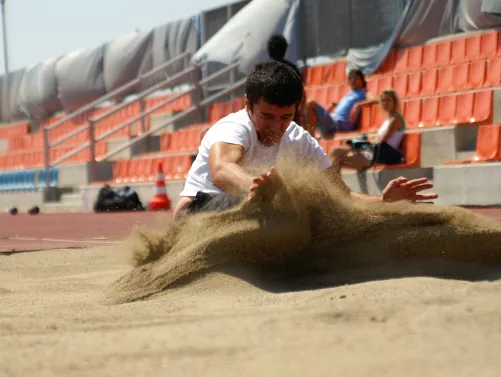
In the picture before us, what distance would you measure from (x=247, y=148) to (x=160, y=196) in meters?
10.2

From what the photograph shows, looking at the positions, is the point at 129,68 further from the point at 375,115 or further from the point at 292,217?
the point at 292,217

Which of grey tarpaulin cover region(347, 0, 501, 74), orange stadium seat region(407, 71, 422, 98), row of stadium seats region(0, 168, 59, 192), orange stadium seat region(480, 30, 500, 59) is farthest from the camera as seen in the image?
row of stadium seats region(0, 168, 59, 192)

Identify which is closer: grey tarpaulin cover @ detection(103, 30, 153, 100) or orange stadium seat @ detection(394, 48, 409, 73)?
orange stadium seat @ detection(394, 48, 409, 73)

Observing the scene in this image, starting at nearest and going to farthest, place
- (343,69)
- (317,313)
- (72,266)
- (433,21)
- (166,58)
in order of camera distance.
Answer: (317,313) < (72,266) < (433,21) < (343,69) < (166,58)

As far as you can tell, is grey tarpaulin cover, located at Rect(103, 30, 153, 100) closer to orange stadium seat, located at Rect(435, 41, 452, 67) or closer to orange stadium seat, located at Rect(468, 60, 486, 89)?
orange stadium seat, located at Rect(435, 41, 452, 67)

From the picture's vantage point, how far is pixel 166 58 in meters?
23.5

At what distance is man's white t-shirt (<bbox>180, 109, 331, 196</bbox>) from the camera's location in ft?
14.0

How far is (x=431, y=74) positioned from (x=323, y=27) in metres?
3.72

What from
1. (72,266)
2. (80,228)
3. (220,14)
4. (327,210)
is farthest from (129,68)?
(327,210)

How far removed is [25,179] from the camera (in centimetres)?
2159

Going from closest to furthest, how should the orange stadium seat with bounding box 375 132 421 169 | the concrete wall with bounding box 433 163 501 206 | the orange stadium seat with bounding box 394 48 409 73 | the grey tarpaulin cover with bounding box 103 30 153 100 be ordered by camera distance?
the concrete wall with bounding box 433 163 501 206 < the orange stadium seat with bounding box 375 132 421 169 < the orange stadium seat with bounding box 394 48 409 73 < the grey tarpaulin cover with bounding box 103 30 153 100

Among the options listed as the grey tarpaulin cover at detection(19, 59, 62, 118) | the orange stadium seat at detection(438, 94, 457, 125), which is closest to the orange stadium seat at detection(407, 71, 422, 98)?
the orange stadium seat at detection(438, 94, 457, 125)

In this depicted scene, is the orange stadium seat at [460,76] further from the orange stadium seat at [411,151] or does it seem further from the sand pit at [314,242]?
the sand pit at [314,242]

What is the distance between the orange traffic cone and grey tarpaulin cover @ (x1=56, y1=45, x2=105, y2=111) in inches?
520
